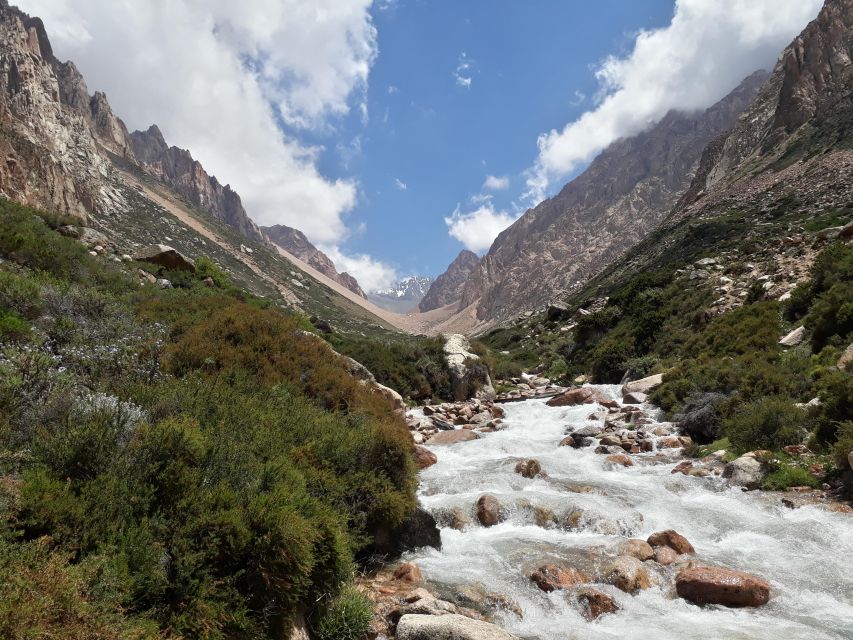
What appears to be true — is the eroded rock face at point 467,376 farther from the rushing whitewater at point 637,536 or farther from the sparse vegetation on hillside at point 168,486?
the sparse vegetation on hillside at point 168,486

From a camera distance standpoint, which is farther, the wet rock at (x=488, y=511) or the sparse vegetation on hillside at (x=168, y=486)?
the wet rock at (x=488, y=511)

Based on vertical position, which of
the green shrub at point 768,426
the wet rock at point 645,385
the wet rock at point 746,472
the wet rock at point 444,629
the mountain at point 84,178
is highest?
the mountain at point 84,178

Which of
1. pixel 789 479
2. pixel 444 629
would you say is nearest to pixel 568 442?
pixel 789 479

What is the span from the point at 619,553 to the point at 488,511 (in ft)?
7.51

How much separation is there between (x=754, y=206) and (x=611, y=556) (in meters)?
48.2

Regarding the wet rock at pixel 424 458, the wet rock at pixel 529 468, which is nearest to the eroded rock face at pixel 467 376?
the wet rock at pixel 424 458

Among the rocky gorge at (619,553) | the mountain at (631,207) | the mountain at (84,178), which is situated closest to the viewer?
the rocky gorge at (619,553)

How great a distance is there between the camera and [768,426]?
33.5 ft

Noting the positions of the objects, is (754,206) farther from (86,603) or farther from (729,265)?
(86,603)

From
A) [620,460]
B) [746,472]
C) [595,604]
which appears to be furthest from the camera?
[620,460]

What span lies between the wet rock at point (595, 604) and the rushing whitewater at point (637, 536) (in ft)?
0.30

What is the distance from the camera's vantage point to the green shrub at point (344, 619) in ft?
14.8

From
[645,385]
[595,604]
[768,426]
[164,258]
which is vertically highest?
[164,258]

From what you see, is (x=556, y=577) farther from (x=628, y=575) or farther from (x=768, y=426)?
(x=768, y=426)
